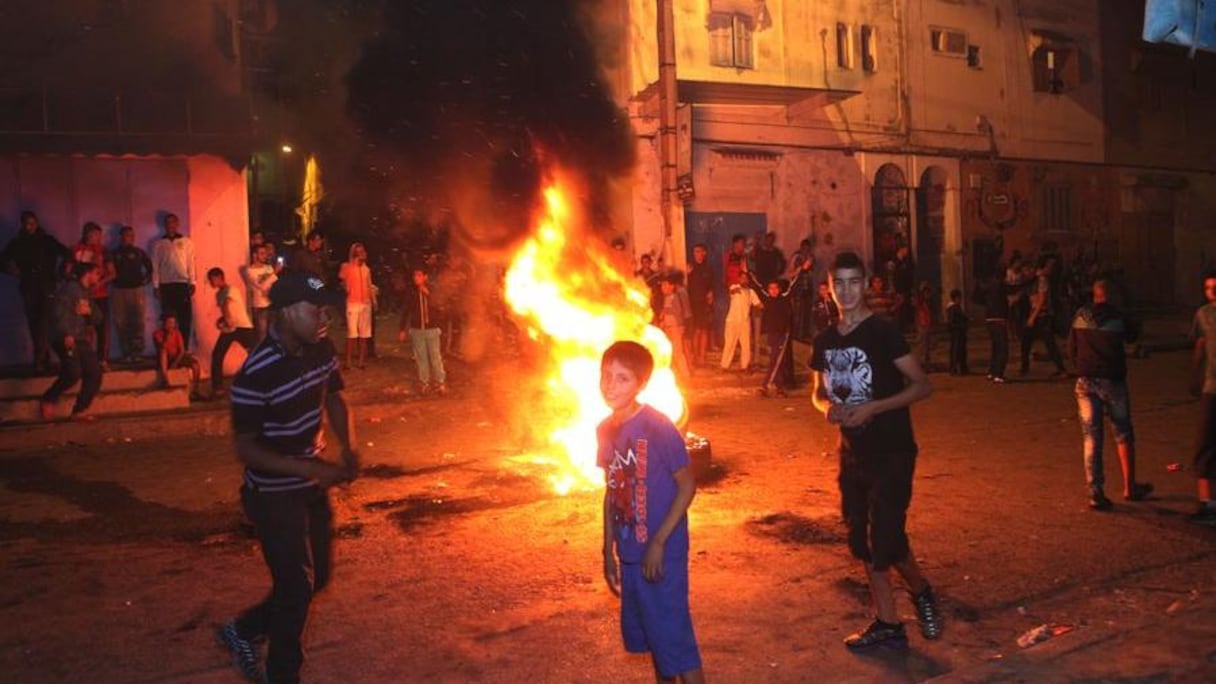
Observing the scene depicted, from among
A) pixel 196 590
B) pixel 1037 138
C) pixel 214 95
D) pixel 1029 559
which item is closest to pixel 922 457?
pixel 1029 559

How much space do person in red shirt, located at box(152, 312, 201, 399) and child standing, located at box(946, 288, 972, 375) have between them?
34.8 ft

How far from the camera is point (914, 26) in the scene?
22.3 meters

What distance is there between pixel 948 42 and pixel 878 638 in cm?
2121

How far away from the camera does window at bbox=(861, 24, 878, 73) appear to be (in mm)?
21750

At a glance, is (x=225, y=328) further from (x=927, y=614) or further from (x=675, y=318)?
(x=927, y=614)

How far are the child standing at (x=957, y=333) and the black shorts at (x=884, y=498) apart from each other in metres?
11.3

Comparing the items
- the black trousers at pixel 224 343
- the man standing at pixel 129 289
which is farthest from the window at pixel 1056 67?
the man standing at pixel 129 289

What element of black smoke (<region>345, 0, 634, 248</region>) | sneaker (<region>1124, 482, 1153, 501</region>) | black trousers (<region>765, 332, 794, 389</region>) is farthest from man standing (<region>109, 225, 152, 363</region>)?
sneaker (<region>1124, 482, 1153, 501</region>)

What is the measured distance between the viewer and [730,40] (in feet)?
65.3

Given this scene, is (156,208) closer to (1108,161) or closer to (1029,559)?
(1029,559)

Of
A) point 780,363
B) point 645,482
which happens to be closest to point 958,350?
point 780,363

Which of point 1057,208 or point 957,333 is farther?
point 1057,208

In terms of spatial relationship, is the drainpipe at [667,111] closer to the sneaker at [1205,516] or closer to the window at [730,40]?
the window at [730,40]

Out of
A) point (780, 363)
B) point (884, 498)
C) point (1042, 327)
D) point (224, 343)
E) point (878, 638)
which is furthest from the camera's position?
A: point (1042, 327)
